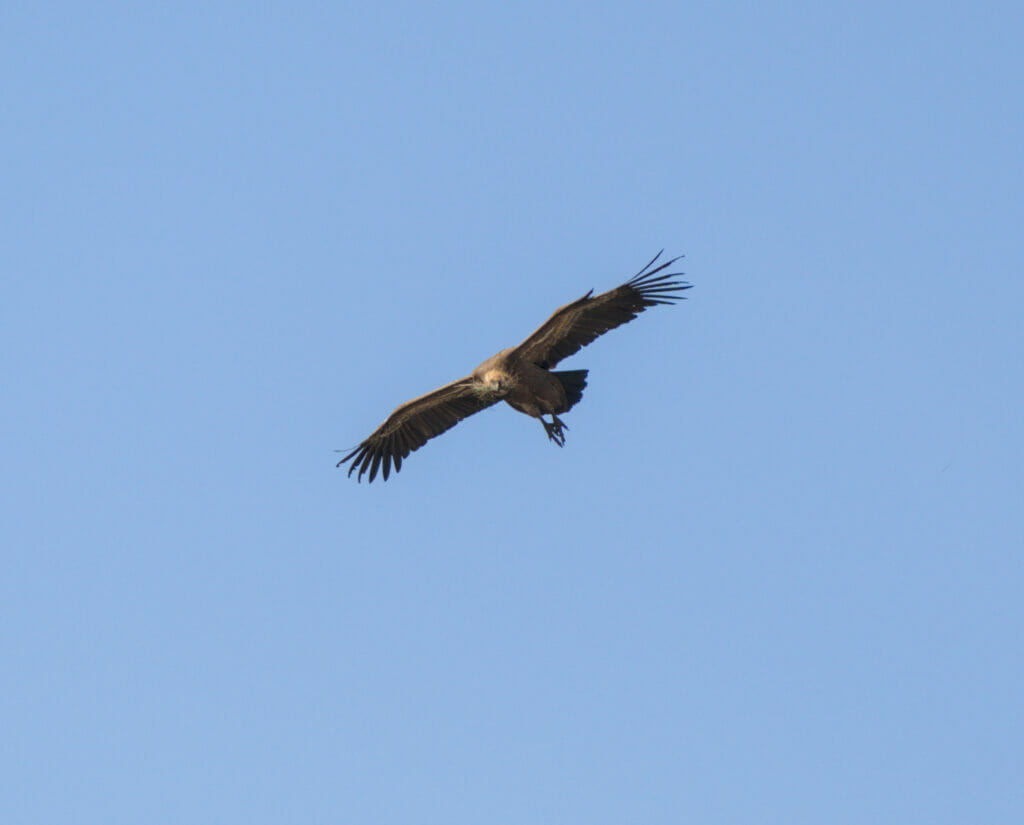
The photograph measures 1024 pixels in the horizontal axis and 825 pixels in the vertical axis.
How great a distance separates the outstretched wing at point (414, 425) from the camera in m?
23.1

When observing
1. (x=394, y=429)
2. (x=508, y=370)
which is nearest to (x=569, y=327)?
(x=508, y=370)

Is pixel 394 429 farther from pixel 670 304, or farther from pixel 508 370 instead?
pixel 670 304

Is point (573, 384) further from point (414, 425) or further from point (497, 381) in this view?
point (414, 425)

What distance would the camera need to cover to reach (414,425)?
77.9 feet

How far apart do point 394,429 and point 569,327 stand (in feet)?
12.0

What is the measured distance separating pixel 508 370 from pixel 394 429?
3.05 m

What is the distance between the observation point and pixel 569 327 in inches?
841

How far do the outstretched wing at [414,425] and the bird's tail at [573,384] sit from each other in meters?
1.45

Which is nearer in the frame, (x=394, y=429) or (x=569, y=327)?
(x=569, y=327)

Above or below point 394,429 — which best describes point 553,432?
below

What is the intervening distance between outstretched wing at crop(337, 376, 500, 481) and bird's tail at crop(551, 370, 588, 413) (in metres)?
1.45

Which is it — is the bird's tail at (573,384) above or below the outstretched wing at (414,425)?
below

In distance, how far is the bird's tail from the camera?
70.7 ft

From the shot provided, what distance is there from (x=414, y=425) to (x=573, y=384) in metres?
3.10
